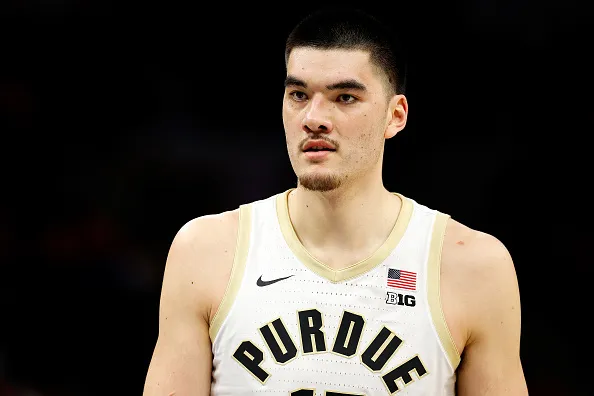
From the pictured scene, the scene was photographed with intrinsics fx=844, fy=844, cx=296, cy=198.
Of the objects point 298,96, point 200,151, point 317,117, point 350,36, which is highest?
point 200,151

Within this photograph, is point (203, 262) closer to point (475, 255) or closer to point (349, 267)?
point (349, 267)

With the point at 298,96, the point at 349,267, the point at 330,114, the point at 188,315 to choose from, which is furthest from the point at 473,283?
the point at 188,315

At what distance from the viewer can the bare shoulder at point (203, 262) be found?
2.99 m

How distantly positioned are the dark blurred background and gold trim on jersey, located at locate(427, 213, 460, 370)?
7.33ft

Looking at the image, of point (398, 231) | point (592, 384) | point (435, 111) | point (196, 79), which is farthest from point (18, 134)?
point (592, 384)

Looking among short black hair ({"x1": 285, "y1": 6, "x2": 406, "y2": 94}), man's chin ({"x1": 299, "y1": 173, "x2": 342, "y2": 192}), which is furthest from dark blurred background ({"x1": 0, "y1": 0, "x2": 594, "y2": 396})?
man's chin ({"x1": 299, "y1": 173, "x2": 342, "y2": 192})

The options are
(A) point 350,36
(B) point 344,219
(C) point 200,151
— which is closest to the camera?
(A) point 350,36

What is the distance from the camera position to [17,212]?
5531mm

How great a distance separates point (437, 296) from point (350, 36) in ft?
3.19

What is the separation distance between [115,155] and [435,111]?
6.98 feet

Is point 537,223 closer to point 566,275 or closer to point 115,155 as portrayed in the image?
point 566,275

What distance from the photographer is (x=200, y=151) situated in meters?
5.71

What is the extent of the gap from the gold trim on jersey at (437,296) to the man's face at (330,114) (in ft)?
1.30

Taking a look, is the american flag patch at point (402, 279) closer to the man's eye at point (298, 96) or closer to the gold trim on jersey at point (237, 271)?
the gold trim on jersey at point (237, 271)
